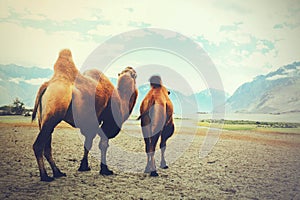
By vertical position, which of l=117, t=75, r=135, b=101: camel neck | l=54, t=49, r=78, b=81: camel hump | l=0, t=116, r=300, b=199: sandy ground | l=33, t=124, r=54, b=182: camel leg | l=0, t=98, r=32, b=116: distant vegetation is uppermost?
l=54, t=49, r=78, b=81: camel hump

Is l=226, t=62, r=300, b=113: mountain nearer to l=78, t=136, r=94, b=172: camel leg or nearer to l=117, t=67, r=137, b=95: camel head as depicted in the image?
l=117, t=67, r=137, b=95: camel head

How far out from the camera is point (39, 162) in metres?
2.42

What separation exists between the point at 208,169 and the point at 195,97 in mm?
751

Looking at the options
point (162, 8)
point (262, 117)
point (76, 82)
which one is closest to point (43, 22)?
point (76, 82)

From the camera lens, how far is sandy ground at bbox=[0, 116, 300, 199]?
8.18 ft

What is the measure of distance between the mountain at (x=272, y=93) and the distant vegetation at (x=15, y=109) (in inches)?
92.8

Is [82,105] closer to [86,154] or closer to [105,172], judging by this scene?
[86,154]

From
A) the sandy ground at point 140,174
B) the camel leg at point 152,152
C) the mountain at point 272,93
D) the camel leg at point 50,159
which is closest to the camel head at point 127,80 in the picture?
the sandy ground at point 140,174

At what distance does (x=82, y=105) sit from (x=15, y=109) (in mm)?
779

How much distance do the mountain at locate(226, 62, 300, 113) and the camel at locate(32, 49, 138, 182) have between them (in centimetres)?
154

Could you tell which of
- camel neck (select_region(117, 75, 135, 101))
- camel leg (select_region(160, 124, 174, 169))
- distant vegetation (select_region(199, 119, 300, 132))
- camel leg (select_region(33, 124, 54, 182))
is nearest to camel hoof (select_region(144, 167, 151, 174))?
camel leg (select_region(160, 124, 174, 169))

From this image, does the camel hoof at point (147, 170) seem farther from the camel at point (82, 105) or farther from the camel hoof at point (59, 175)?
the camel hoof at point (59, 175)

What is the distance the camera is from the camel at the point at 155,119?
9.51 feet

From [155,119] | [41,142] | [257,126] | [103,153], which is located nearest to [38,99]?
[41,142]
